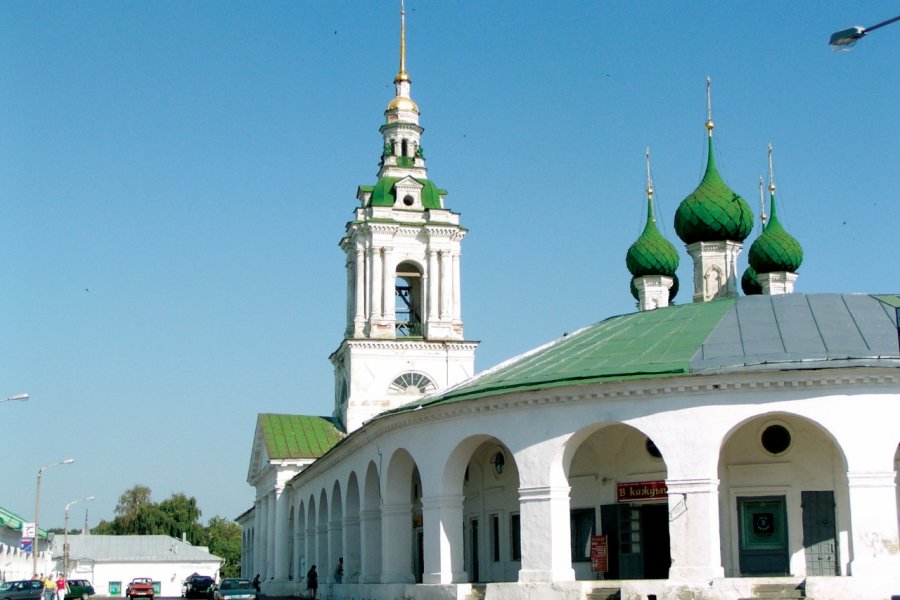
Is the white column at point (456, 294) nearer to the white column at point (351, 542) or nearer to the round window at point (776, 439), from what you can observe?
the white column at point (351, 542)

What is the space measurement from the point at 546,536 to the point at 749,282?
22.7m

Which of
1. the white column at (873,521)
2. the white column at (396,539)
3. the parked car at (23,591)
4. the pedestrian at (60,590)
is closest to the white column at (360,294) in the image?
the pedestrian at (60,590)

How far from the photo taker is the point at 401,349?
169 ft

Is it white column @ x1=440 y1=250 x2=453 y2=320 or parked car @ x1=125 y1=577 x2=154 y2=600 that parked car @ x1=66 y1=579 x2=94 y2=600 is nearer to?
parked car @ x1=125 y1=577 x2=154 y2=600

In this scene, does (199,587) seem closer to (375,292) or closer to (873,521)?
(375,292)

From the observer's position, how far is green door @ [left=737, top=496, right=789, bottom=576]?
1009 inches

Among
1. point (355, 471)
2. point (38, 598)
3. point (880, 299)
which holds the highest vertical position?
point (880, 299)

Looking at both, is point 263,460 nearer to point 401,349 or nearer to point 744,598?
point 401,349

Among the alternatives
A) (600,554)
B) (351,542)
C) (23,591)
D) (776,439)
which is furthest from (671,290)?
(23,591)

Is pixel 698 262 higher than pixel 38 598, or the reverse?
pixel 698 262

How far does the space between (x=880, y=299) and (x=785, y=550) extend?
628 centimetres

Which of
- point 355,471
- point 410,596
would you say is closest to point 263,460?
point 355,471

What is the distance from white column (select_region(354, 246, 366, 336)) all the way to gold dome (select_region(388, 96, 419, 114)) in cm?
619

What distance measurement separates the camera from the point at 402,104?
5419 centimetres
